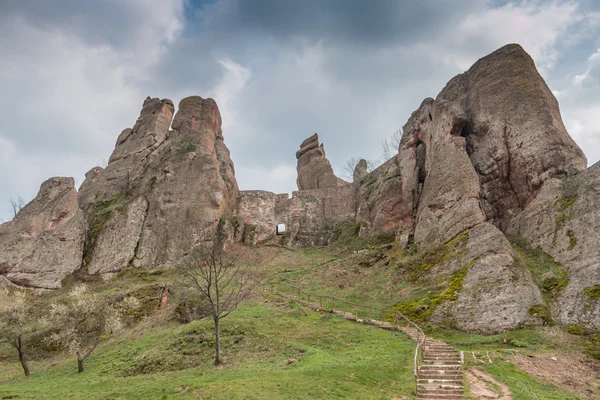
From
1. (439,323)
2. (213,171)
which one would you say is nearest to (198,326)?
(439,323)

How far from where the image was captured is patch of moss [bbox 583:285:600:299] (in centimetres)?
2058

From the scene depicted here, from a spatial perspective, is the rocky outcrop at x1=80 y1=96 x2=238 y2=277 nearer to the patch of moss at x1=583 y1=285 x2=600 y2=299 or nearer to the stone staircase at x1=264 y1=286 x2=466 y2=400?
the stone staircase at x1=264 y1=286 x2=466 y2=400

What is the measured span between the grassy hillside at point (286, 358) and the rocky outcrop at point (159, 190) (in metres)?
14.8

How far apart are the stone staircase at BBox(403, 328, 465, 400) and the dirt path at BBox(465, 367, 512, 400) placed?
426mm

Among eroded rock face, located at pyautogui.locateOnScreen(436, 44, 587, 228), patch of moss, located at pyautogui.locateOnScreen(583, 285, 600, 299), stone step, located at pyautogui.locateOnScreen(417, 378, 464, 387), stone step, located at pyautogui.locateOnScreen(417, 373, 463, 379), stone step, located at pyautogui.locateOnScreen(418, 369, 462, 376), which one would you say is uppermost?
eroded rock face, located at pyautogui.locateOnScreen(436, 44, 587, 228)

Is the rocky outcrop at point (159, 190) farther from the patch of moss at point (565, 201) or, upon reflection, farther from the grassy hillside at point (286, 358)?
the patch of moss at point (565, 201)

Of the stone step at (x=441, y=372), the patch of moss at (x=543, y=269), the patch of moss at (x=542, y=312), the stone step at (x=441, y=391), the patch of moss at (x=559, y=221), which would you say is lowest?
the stone step at (x=441, y=391)

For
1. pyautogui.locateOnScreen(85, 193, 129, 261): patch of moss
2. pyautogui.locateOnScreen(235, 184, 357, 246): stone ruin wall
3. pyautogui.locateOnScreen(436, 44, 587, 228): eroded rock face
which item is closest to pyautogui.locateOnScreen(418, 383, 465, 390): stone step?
pyautogui.locateOnScreen(436, 44, 587, 228): eroded rock face

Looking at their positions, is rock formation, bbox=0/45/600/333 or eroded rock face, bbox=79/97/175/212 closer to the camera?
rock formation, bbox=0/45/600/333

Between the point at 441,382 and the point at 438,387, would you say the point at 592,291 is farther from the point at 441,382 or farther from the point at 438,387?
the point at 438,387

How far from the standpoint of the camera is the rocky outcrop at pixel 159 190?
48.1 meters

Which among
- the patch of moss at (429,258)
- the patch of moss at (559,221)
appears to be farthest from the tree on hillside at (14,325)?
the patch of moss at (559,221)

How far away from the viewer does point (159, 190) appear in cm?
5347

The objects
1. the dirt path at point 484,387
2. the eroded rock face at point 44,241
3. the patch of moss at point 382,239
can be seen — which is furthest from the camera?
the patch of moss at point 382,239
